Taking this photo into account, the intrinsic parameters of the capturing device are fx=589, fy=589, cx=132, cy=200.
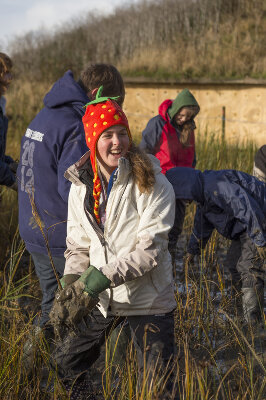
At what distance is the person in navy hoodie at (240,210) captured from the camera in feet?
12.1

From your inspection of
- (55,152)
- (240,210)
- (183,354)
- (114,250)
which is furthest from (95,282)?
(240,210)

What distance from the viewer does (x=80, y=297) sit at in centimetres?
225

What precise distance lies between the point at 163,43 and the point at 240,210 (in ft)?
48.0

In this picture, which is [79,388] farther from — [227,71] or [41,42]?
[41,42]

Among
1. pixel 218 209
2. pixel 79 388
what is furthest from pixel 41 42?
pixel 79 388

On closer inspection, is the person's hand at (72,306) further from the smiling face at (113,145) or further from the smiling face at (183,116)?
the smiling face at (183,116)

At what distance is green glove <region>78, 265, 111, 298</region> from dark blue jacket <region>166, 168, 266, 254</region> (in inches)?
65.2

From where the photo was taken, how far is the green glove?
2.24 m

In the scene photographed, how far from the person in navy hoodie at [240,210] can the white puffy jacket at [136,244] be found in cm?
137

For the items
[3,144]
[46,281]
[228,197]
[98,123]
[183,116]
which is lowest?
[46,281]

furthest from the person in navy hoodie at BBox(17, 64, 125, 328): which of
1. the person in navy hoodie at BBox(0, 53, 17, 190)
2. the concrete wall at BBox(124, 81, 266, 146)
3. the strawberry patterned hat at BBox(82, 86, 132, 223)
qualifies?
the concrete wall at BBox(124, 81, 266, 146)

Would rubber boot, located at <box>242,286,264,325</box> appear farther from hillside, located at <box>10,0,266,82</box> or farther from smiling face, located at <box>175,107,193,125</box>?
hillside, located at <box>10,0,266,82</box>

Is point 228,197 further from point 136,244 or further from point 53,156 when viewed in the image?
point 136,244

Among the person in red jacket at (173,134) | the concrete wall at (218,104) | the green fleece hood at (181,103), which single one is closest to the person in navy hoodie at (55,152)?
the person in red jacket at (173,134)
